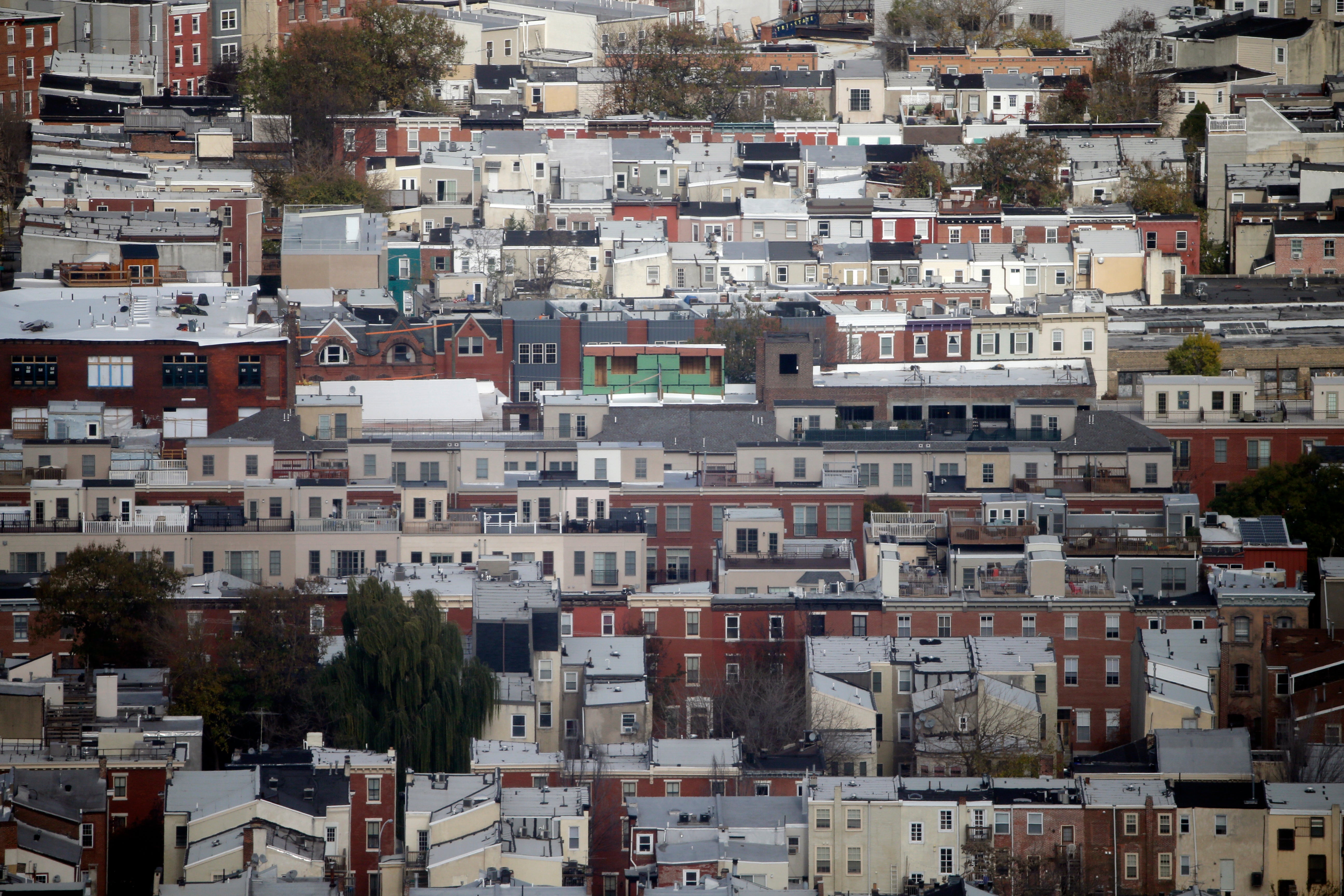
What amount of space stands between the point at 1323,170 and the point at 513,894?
256 feet

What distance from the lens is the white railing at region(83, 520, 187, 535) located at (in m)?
97.9

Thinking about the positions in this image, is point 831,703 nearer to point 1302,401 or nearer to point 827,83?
point 1302,401

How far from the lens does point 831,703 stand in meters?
87.6

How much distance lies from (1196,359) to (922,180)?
Answer: 86.7 feet

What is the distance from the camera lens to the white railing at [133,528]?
321 feet

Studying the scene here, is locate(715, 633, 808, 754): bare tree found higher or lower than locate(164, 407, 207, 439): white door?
lower

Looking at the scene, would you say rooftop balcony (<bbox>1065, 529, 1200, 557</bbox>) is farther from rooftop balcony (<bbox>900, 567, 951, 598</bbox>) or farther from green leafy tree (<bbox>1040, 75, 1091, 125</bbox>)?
green leafy tree (<bbox>1040, 75, 1091, 125</bbox>)

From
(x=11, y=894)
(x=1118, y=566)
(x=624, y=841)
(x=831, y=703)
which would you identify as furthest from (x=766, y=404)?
(x=11, y=894)

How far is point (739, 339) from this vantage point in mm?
119125

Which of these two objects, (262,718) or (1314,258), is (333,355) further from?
(1314,258)

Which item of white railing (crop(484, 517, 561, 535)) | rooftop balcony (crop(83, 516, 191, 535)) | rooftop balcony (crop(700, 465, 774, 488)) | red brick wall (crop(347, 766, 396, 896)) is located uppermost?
rooftop balcony (crop(700, 465, 774, 488))

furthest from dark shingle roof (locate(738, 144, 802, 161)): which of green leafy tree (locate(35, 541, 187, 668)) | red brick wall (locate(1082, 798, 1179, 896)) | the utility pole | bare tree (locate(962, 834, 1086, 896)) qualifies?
bare tree (locate(962, 834, 1086, 896))

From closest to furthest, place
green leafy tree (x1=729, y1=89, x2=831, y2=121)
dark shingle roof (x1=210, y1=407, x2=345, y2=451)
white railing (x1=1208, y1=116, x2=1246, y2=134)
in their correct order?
dark shingle roof (x1=210, y1=407, x2=345, y2=451)
white railing (x1=1208, y1=116, x2=1246, y2=134)
green leafy tree (x1=729, y1=89, x2=831, y2=121)

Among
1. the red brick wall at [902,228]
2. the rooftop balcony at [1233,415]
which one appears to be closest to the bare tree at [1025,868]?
the rooftop balcony at [1233,415]
